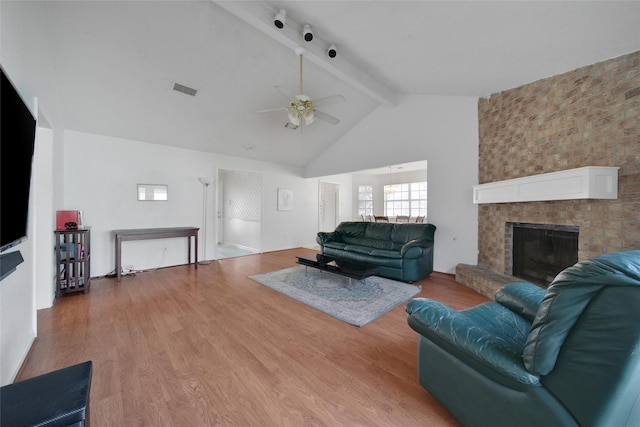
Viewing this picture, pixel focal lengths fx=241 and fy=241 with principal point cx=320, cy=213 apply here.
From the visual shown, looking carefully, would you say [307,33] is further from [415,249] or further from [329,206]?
[329,206]

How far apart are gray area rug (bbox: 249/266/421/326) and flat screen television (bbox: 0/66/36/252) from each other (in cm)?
247

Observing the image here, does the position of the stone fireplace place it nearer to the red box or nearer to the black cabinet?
the black cabinet

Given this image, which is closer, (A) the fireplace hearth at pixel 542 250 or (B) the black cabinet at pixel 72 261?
(A) the fireplace hearth at pixel 542 250

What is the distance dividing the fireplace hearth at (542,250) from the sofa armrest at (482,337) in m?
1.95

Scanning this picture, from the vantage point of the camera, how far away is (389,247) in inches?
182

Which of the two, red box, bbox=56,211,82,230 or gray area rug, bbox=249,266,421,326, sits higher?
red box, bbox=56,211,82,230

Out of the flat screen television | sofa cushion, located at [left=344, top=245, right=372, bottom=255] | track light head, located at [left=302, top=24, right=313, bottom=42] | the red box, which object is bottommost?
sofa cushion, located at [left=344, top=245, right=372, bottom=255]

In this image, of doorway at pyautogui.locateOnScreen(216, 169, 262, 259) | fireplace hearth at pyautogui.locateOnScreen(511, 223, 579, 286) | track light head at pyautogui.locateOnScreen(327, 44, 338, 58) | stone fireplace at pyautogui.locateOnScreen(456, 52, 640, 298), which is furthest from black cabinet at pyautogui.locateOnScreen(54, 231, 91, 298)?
fireplace hearth at pyautogui.locateOnScreen(511, 223, 579, 286)

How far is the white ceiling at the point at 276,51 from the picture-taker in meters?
2.19

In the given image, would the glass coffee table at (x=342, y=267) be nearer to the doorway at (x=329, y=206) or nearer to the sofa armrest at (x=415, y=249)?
the sofa armrest at (x=415, y=249)

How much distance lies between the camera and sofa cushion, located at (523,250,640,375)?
2.64ft

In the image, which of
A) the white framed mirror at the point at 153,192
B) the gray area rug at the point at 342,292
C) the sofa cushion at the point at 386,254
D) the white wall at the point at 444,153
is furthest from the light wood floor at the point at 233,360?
the white framed mirror at the point at 153,192

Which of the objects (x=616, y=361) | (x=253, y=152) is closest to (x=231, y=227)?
(x=253, y=152)

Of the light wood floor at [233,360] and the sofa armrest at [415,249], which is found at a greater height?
the sofa armrest at [415,249]
